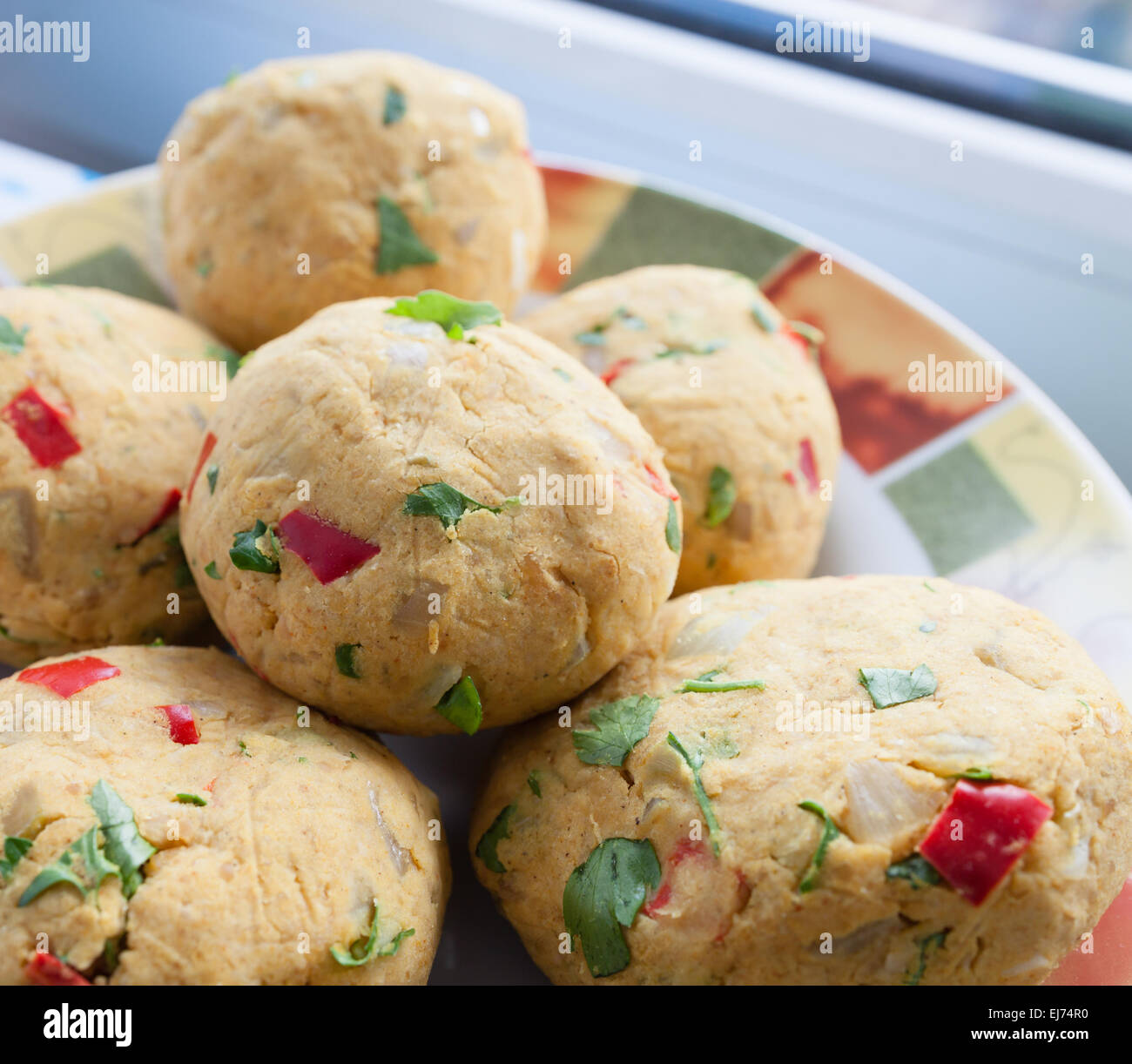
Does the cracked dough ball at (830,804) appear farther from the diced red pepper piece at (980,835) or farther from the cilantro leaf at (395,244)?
the cilantro leaf at (395,244)

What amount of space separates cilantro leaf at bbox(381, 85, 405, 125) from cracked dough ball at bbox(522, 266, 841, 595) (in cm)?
41

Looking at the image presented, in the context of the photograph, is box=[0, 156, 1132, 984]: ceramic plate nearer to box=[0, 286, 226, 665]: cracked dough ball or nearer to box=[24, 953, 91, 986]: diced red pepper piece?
box=[0, 286, 226, 665]: cracked dough ball

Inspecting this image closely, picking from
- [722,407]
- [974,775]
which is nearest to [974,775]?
[974,775]

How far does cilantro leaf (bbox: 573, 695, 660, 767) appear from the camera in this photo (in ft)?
4.66

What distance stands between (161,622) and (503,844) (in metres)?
0.66

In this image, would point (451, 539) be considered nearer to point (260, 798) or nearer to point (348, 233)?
point (260, 798)

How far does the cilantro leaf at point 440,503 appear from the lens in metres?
1.32

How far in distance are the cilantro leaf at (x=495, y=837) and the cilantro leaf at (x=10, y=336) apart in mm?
1005

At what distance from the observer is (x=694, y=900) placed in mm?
1263

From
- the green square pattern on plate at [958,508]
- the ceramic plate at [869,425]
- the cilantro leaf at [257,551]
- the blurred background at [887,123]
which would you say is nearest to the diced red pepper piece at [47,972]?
the cilantro leaf at [257,551]

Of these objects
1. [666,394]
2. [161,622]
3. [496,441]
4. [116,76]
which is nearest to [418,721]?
[496,441]

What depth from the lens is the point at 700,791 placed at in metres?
1.32

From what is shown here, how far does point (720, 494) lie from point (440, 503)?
59 centimetres

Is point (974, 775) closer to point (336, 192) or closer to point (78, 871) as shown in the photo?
point (78, 871)
